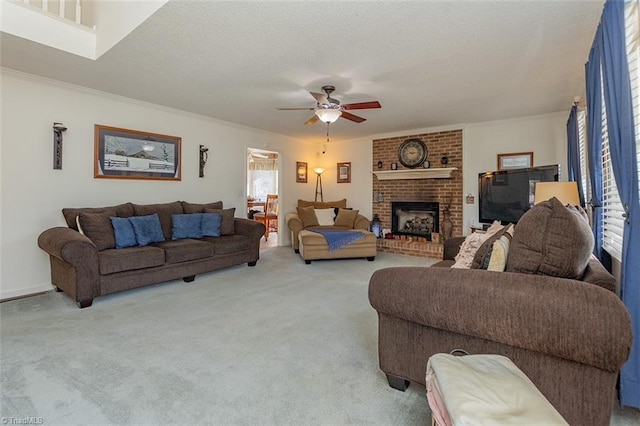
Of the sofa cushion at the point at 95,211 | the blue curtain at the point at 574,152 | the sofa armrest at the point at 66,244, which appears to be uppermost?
the blue curtain at the point at 574,152

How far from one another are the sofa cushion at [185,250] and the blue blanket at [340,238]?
179 centimetres

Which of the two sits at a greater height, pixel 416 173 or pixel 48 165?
pixel 416 173

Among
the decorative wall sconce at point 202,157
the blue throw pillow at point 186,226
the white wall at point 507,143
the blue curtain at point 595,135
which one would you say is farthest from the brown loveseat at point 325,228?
the blue curtain at point 595,135

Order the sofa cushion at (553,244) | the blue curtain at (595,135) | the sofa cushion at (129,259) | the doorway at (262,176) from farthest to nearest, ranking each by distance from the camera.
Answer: the doorway at (262,176)
the sofa cushion at (129,259)
the blue curtain at (595,135)
the sofa cushion at (553,244)

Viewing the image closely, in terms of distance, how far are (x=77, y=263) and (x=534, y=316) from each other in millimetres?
3481

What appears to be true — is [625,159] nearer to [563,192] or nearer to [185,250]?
[563,192]

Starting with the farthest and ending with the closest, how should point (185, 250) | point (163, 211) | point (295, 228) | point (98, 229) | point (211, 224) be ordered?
1. point (295, 228)
2. point (211, 224)
3. point (163, 211)
4. point (185, 250)
5. point (98, 229)

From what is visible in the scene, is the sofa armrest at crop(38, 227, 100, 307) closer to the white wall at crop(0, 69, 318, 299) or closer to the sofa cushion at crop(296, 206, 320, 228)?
the white wall at crop(0, 69, 318, 299)

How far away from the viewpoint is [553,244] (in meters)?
1.40

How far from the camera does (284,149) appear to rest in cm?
640

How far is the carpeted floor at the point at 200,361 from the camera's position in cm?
153

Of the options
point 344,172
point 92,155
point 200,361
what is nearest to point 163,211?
point 92,155

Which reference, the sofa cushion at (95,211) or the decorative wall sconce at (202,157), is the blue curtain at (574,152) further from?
the sofa cushion at (95,211)

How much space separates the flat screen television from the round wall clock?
1516 mm
